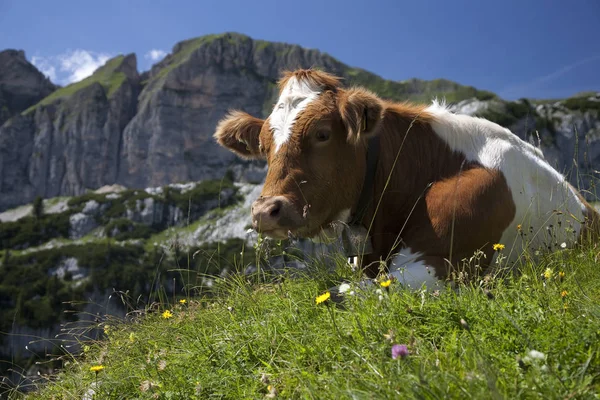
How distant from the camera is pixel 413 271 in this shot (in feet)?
12.3

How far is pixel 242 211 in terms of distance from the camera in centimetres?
14850

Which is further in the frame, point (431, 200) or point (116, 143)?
point (116, 143)

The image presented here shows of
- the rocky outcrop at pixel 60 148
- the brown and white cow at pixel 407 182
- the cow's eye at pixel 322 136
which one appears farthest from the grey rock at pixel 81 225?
the cow's eye at pixel 322 136

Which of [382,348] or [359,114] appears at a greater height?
[359,114]

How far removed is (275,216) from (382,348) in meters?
1.80

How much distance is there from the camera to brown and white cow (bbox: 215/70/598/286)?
3.90m

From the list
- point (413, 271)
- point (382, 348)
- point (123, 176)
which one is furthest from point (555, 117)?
point (382, 348)

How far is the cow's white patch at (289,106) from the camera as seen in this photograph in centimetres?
429

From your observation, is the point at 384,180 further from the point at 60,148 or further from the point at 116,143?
the point at 60,148

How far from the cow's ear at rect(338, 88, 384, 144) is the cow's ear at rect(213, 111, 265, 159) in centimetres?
124

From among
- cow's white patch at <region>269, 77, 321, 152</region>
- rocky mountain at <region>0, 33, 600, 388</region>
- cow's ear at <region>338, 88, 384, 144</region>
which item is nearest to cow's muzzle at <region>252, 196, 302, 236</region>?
cow's white patch at <region>269, 77, 321, 152</region>

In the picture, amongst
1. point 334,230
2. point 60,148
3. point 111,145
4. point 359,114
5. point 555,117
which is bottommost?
point 60,148

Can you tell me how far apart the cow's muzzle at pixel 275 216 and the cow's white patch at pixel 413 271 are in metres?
0.91

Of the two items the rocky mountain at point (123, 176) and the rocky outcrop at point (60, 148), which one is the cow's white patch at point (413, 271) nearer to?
the rocky mountain at point (123, 176)
